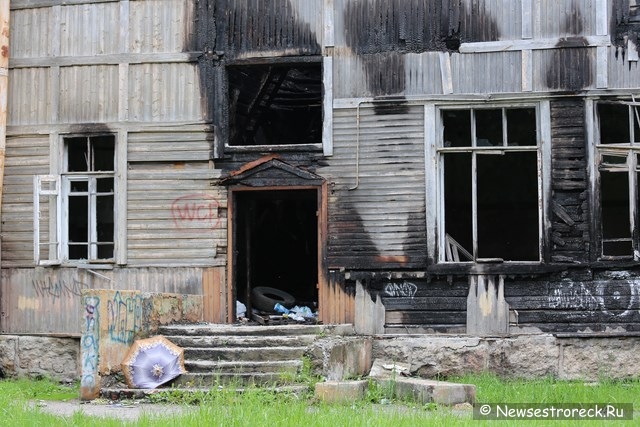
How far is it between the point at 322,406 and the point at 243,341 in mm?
2363

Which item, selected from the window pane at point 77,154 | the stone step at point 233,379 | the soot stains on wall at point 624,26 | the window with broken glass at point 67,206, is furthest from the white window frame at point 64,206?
the soot stains on wall at point 624,26

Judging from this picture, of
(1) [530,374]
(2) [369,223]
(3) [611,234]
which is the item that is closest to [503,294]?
(1) [530,374]

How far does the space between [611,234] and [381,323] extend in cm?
754

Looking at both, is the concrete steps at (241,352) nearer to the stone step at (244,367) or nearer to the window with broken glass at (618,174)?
the stone step at (244,367)

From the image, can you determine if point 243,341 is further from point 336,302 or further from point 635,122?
point 635,122

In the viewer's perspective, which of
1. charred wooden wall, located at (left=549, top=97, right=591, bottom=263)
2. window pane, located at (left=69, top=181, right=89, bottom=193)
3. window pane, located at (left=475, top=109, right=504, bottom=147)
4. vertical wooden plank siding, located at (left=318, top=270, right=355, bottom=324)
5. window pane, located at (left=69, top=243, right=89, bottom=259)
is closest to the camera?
charred wooden wall, located at (left=549, top=97, right=591, bottom=263)

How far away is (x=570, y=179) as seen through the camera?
1498cm

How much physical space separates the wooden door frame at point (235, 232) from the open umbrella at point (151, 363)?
Result: 259cm

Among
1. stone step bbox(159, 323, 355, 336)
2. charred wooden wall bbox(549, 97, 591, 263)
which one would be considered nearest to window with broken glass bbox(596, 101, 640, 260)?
charred wooden wall bbox(549, 97, 591, 263)

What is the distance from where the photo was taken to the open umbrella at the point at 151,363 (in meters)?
12.9

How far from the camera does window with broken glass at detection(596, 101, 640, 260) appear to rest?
14.9m

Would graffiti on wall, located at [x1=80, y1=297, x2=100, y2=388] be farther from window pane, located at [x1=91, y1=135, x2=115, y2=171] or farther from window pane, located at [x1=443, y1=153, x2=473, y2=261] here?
window pane, located at [x1=443, y1=153, x2=473, y2=261]

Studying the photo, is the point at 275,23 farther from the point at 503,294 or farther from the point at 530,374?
the point at 530,374

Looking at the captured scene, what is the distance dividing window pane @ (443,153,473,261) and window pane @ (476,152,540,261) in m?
0.27
